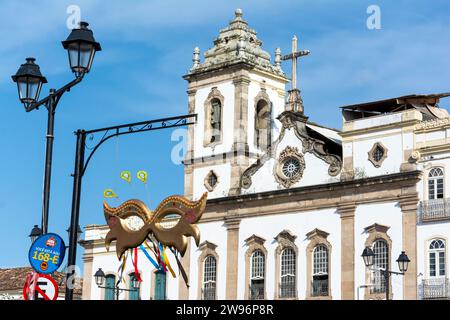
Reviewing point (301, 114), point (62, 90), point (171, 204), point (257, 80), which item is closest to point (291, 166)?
point (301, 114)

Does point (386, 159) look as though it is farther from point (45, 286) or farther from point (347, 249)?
point (45, 286)

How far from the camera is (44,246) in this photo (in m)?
15.0

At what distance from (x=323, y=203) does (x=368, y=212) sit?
2386mm

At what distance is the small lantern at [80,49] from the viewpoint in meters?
15.6

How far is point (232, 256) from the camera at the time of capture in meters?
45.1

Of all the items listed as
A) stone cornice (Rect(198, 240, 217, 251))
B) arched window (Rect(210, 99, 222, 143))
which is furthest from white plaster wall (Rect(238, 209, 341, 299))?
arched window (Rect(210, 99, 222, 143))

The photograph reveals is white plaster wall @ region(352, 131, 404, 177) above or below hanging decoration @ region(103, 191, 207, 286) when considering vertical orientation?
above

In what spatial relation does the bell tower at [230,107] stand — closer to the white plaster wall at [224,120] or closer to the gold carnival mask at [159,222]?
the white plaster wall at [224,120]

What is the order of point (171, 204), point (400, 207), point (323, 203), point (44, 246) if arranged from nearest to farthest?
1. point (44, 246)
2. point (171, 204)
3. point (400, 207)
4. point (323, 203)

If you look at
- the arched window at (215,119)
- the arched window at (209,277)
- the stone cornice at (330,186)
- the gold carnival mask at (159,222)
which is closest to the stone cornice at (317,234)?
the stone cornice at (330,186)

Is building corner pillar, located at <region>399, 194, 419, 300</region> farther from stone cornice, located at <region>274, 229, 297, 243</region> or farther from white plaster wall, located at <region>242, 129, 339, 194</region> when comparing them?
stone cornice, located at <region>274, 229, 297, 243</region>

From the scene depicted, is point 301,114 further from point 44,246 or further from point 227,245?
point 44,246

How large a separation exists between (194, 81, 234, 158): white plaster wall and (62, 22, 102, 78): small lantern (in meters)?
30.7

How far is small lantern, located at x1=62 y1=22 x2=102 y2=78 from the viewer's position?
15562 millimetres
